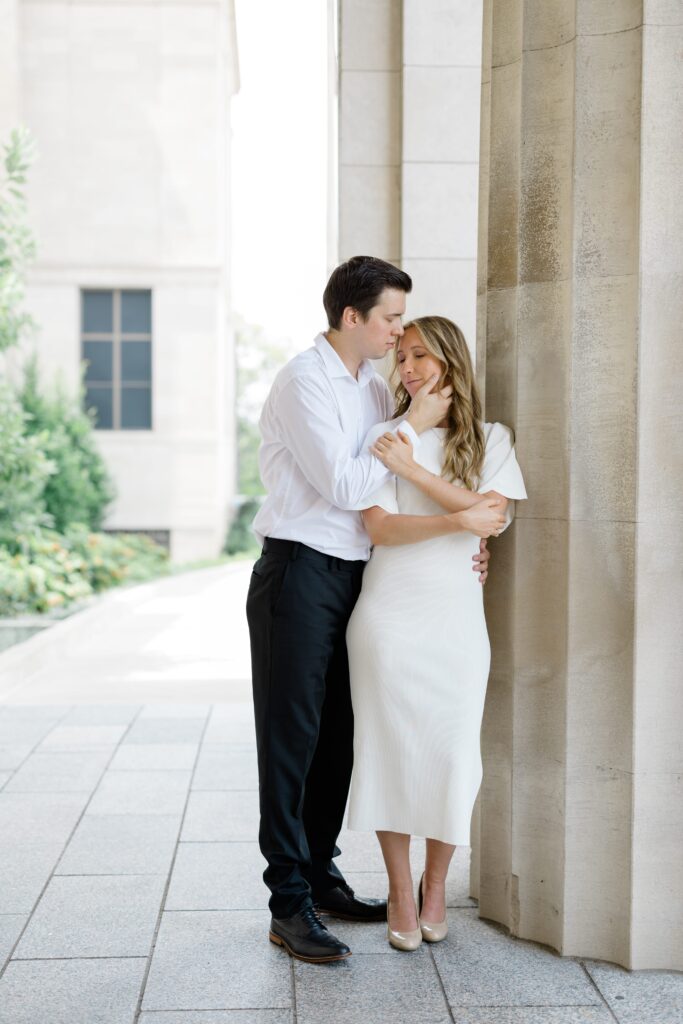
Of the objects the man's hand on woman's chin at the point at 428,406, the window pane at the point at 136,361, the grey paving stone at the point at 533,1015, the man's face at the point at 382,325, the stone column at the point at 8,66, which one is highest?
the stone column at the point at 8,66

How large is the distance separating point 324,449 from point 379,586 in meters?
0.46

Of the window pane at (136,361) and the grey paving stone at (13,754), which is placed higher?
the window pane at (136,361)

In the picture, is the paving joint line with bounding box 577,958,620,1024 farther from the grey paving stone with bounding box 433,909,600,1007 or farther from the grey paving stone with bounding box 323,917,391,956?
the grey paving stone with bounding box 323,917,391,956

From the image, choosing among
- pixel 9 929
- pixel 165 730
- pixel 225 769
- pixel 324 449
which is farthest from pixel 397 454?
pixel 165 730

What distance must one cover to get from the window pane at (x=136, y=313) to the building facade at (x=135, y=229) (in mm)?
23

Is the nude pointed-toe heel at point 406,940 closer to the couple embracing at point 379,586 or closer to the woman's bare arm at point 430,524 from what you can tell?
the couple embracing at point 379,586

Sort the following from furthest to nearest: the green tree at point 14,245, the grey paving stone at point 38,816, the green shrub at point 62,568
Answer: the green shrub at point 62,568 < the green tree at point 14,245 < the grey paving stone at point 38,816

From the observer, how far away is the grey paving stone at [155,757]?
5.55 m

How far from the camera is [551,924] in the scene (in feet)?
11.1

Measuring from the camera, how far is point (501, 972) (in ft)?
10.6

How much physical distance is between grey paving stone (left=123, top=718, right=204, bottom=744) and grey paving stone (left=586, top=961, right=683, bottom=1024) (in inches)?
131

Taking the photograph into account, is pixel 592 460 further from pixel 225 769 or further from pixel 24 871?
pixel 225 769

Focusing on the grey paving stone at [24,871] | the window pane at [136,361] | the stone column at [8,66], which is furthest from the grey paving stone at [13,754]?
the stone column at [8,66]

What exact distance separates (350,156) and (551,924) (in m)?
4.17
